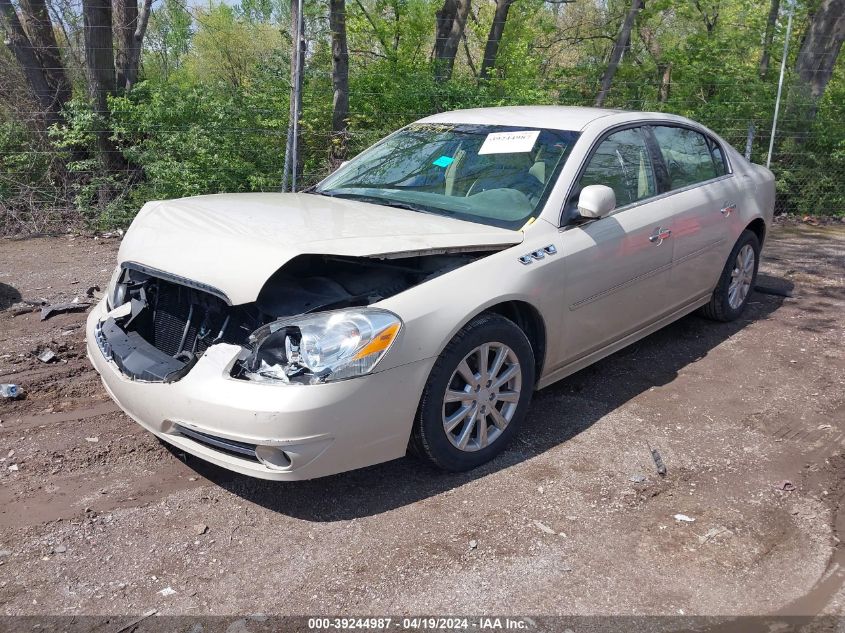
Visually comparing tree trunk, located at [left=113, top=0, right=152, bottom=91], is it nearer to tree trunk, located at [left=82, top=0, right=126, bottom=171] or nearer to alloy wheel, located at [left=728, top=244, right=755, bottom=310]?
tree trunk, located at [left=82, top=0, right=126, bottom=171]

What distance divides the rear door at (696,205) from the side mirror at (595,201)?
1.00 m

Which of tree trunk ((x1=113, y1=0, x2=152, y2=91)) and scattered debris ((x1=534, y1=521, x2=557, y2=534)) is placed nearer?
scattered debris ((x1=534, y1=521, x2=557, y2=534))

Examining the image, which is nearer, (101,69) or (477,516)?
(477,516)

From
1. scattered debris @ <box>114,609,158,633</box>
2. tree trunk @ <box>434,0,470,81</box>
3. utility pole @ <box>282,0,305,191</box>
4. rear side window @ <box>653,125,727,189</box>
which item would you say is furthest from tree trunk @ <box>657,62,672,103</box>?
scattered debris @ <box>114,609,158,633</box>

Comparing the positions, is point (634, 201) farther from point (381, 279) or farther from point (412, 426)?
point (412, 426)

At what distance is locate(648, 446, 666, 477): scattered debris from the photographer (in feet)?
12.3

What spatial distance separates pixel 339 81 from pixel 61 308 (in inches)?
210

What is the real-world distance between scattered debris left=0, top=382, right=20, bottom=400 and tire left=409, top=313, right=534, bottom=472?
2529mm

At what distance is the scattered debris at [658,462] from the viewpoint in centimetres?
374

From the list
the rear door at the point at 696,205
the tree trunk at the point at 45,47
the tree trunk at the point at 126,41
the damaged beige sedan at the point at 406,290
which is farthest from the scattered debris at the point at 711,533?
the tree trunk at the point at 126,41

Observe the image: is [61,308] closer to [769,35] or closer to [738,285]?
[738,285]

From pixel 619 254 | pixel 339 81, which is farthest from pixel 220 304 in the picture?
pixel 339 81

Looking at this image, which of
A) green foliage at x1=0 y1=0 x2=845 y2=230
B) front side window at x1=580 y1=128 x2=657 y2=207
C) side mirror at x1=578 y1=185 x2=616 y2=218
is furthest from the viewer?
green foliage at x1=0 y1=0 x2=845 y2=230

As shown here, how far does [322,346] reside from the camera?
3064 mm
